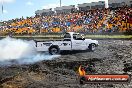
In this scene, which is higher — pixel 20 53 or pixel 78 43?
pixel 78 43

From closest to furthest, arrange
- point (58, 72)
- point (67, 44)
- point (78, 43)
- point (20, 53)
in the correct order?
point (58, 72) < point (67, 44) < point (78, 43) < point (20, 53)

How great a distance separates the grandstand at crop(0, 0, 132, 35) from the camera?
41531mm

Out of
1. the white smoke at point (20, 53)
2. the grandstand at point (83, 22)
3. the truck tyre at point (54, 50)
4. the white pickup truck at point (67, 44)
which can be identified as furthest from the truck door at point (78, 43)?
the grandstand at point (83, 22)

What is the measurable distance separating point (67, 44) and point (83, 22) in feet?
79.8

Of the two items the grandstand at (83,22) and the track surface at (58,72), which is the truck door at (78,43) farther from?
the grandstand at (83,22)

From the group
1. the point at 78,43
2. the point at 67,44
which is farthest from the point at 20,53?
the point at 78,43

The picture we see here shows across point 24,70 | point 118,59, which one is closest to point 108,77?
point 24,70

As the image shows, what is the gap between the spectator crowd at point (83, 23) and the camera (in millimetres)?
41344

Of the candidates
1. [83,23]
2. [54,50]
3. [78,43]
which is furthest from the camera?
[83,23]

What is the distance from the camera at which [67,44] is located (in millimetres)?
23812

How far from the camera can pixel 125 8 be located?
47.1m

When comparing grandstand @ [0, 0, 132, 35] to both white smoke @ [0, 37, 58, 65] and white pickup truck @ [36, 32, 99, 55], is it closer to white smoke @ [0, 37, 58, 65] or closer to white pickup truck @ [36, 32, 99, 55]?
white pickup truck @ [36, 32, 99, 55]

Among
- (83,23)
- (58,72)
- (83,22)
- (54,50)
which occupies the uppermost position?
(83,22)

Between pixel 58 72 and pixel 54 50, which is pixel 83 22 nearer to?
pixel 54 50
